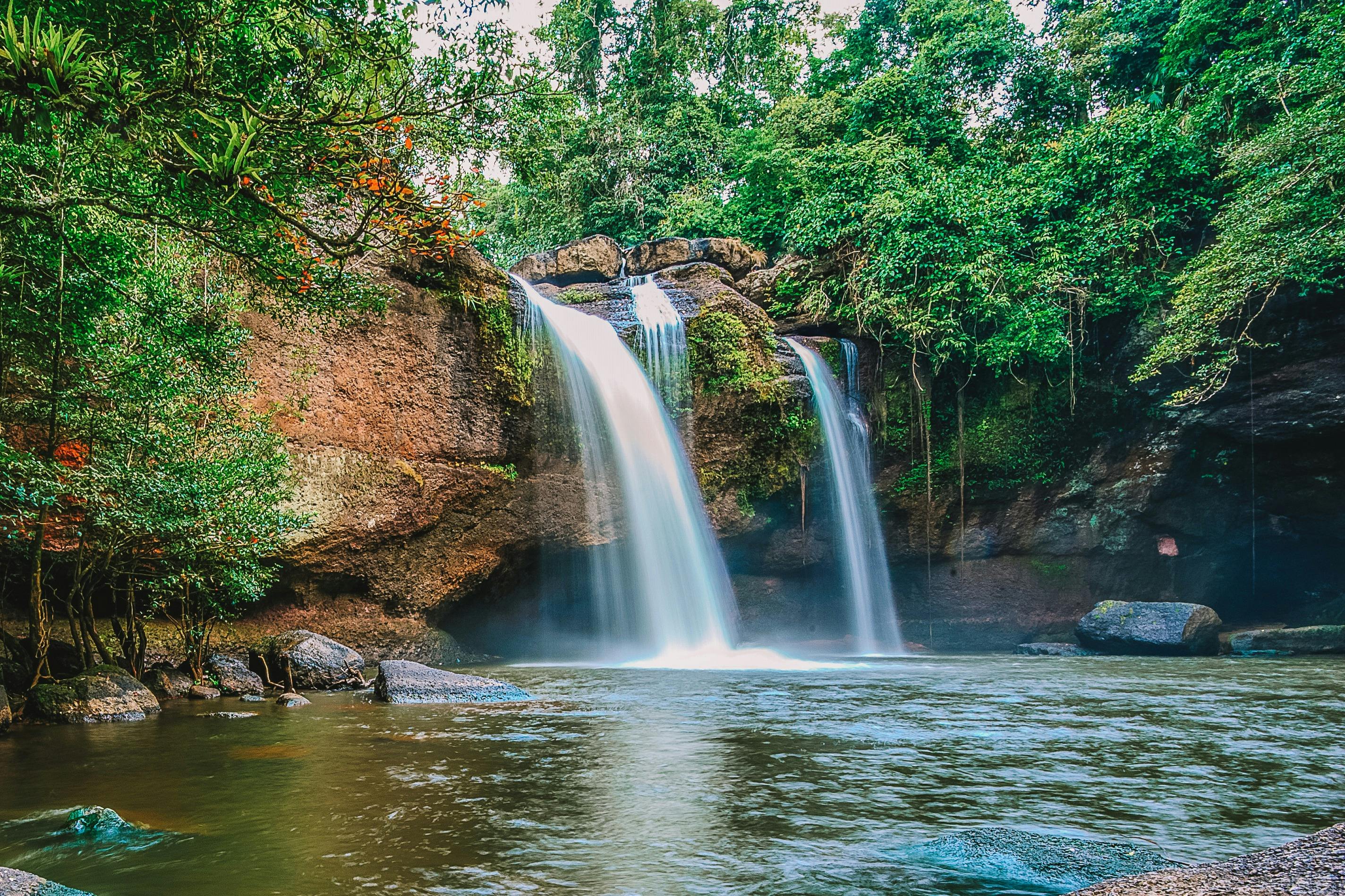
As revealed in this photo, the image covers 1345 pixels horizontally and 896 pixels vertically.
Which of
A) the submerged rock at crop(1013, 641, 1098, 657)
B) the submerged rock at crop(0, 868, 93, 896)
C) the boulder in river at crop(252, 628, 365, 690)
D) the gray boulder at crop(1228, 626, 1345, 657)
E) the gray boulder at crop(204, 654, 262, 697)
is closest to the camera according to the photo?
the submerged rock at crop(0, 868, 93, 896)

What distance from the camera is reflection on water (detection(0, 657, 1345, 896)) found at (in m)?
3.32

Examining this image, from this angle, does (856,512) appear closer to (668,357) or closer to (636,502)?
(636,502)

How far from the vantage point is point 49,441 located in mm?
6066

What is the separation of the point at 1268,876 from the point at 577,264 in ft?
58.3

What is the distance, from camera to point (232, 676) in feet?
30.9

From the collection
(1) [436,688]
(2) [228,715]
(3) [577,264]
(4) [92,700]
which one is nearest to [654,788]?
(1) [436,688]

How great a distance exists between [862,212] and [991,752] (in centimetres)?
1313

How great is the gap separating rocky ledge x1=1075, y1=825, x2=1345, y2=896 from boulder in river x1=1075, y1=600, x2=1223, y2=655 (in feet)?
42.0

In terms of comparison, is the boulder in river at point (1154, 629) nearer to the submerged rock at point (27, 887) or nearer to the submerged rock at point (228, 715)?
the submerged rock at point (228, 715)

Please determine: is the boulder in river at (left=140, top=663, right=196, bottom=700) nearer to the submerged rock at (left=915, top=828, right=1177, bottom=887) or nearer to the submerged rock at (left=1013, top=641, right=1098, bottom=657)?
the submerged rock at (left=915, top=828, right=1177, bottom=887)

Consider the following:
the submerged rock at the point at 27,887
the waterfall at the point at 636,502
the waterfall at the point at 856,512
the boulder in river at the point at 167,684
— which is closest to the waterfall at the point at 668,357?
the waterfall at the point at 636,502

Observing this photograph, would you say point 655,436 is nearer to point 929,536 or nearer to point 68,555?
point 929,536

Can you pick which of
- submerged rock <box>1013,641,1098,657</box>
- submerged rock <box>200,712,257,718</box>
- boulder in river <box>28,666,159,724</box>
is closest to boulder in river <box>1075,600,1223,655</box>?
submerged rock <box>1013,641,1098,657</box>

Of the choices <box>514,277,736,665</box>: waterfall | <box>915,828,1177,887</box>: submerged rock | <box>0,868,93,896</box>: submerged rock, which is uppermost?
<box>514,277,736,665</box>: waterfall
